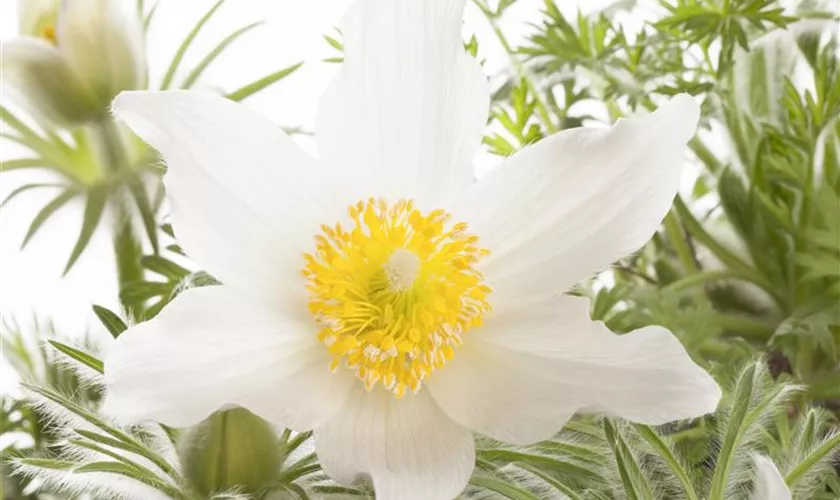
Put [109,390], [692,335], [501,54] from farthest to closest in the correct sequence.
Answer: [501,54]
[692,335]
[109,390]

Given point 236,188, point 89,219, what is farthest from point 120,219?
point 236,188

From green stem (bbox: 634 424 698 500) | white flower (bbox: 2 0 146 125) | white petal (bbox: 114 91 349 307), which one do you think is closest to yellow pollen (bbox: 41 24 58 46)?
white flower (bbox: 2 0 146 125)

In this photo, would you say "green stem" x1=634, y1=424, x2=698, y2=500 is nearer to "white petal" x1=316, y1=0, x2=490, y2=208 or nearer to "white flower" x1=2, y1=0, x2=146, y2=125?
"white petal" x1=316, y1=0, x2=490, y2=208

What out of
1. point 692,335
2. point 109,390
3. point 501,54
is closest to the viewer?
point 109,390

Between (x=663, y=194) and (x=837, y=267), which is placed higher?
(x=663, y=194)

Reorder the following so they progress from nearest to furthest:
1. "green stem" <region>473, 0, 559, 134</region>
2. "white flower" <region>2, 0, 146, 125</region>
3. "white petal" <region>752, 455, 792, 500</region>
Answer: "white petal" <region>752, 455, 792, 500</region> < "white flower" <region>2, 0, 146, 125</region> < "green stem" <region>473, 0, 559, 134</region>

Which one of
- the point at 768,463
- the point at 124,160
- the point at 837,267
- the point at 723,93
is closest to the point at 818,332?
the point at 837,267

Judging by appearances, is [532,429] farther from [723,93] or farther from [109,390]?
[723,93]

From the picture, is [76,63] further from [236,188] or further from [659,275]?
[659,275]
